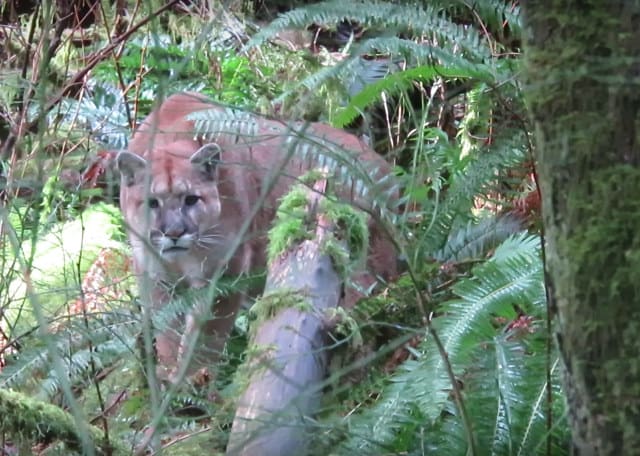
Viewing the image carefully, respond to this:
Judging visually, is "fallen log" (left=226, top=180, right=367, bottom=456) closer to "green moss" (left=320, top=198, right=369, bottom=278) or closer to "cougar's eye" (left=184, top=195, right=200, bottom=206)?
"green moss" (left=320, top=198, right=369, bottom=278)

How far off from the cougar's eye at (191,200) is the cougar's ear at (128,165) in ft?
0.90

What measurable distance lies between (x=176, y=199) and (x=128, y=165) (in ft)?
0.97

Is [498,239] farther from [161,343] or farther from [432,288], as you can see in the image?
[161,343]

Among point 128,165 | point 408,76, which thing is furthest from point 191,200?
point 408,76

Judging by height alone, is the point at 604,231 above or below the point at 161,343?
above

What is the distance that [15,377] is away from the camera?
302 cm

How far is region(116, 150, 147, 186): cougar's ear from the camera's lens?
4.71 meters

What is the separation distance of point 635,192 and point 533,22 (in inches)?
13.7

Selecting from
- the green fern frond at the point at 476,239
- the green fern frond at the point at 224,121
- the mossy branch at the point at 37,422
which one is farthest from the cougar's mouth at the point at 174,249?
the mossy branch at the point at 37,422

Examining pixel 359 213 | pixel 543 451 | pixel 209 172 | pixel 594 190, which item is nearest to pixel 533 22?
pixel 594 190

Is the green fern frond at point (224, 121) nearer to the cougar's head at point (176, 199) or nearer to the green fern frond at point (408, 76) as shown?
the green fern frond at point (408, 76)

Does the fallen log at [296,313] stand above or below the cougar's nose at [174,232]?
above

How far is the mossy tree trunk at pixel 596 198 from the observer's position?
1574 millimetres

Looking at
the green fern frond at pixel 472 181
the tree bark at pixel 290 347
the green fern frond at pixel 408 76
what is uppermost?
the green fern frond at pixel 408 76
